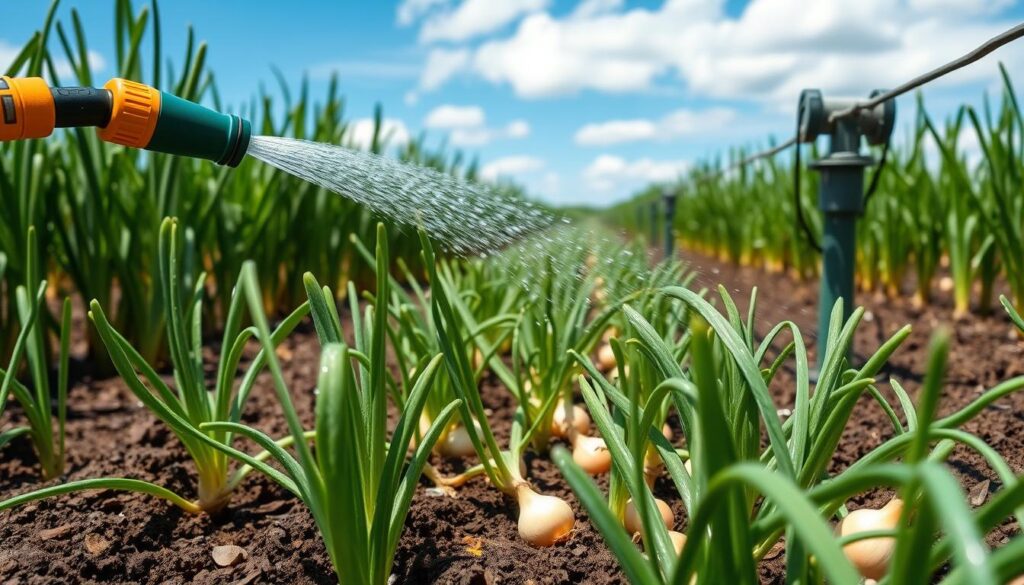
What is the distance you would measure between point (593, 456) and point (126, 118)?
978 mm

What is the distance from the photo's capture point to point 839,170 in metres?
1.94

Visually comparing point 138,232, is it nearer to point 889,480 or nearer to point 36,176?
point 36,176

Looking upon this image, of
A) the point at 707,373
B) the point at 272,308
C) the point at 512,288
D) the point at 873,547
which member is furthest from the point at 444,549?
the point at 272,308

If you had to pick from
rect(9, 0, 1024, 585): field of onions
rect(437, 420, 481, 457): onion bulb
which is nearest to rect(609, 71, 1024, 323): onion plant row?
rect(9, 0, 1024, 585): field of onions

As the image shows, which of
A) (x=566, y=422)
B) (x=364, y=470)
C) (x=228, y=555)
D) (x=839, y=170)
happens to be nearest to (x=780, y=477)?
(x=364, y=470)

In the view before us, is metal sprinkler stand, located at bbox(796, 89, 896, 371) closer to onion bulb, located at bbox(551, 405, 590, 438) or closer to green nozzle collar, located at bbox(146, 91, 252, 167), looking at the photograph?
onion bulb, located at bbox(551, 405, 590, 438)

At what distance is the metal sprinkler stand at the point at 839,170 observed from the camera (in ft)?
6.26

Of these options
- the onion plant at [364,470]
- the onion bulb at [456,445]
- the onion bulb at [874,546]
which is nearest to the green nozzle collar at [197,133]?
the onion plant at [364,470]

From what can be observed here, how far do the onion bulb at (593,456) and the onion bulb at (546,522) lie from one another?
0.28m

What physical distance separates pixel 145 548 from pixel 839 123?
1695 mm

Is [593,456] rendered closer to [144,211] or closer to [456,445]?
[456,445]

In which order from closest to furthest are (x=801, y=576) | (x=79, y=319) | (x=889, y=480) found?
(x=889, y=480) → (x=801, y=576) → (x=79, y=319)

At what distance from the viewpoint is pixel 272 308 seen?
3695 mm

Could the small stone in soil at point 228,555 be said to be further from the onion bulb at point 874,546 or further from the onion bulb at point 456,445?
the onion bulb at point 874,546
